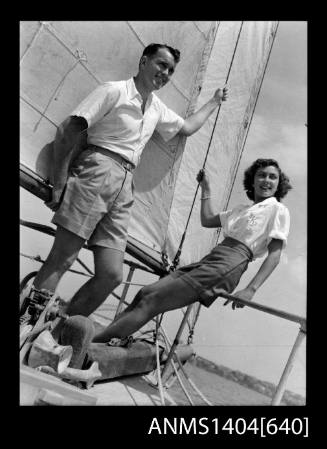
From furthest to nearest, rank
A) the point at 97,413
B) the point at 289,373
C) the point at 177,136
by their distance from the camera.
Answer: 1. the point at 177,136
2. the point at 289,373
3. the point at 97,413

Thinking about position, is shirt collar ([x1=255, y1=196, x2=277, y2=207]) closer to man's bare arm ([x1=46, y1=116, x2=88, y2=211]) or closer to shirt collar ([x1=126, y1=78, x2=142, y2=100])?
shirt collar ([x1=126, y1=78, x2=142, y2=100])

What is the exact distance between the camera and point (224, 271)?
2.73 m

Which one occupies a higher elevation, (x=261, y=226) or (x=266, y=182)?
(x=266, y=182)

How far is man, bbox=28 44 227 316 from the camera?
2.38 m

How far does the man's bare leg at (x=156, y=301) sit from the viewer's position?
8.81ft

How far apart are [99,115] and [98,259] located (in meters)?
0.91

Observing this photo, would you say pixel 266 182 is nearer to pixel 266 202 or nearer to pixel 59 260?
pixel 266 202

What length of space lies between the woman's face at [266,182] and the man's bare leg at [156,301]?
100 cm

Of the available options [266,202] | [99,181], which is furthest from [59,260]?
[266,202]

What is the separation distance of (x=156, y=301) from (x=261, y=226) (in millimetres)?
908

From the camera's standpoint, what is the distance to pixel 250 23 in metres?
4.94

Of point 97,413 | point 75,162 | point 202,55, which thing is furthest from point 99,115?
point 202,55

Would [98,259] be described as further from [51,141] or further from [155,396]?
[155,396]

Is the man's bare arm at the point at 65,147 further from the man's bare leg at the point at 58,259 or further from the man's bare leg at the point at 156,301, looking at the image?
the man's bare leg at the point at 156,301
